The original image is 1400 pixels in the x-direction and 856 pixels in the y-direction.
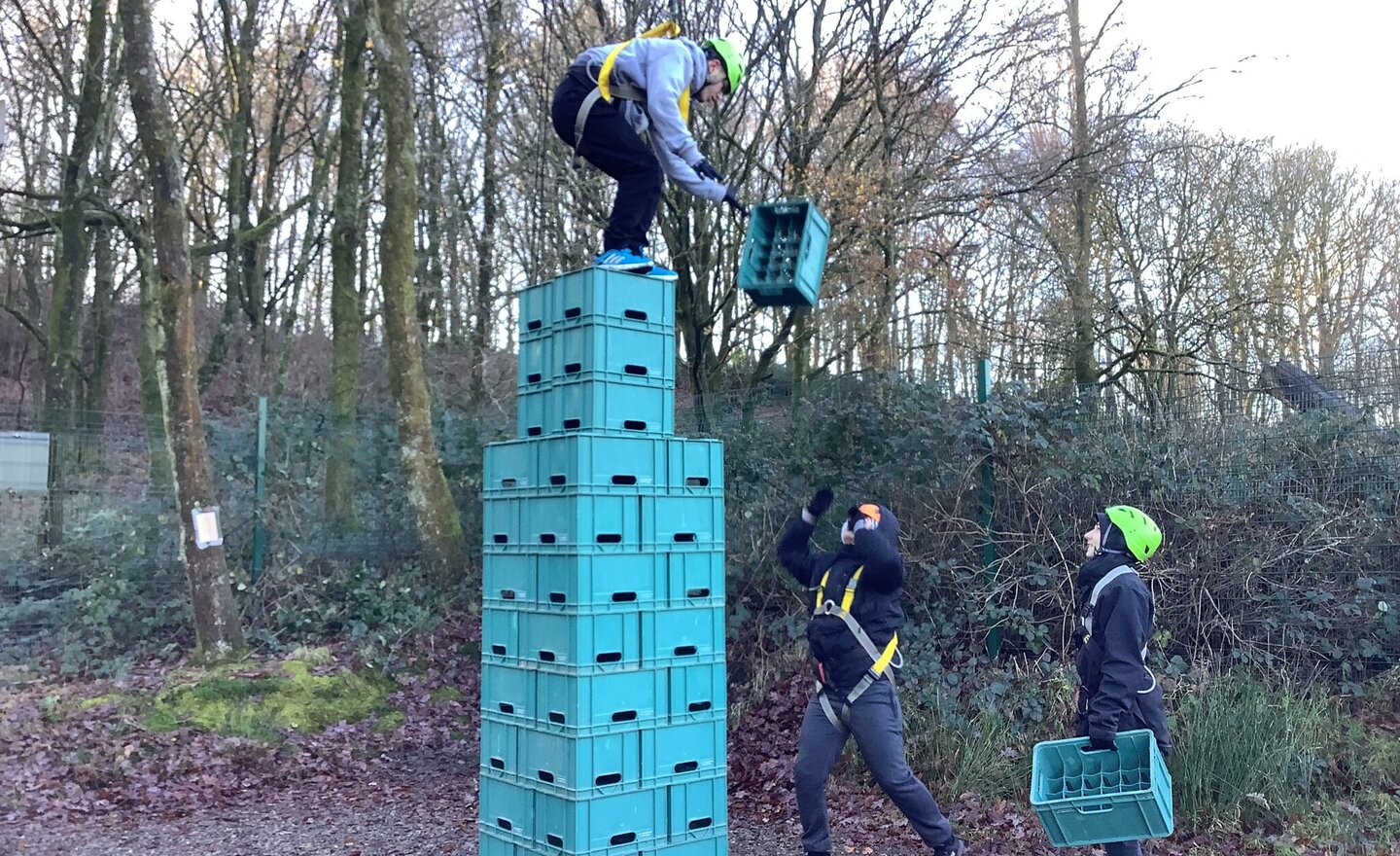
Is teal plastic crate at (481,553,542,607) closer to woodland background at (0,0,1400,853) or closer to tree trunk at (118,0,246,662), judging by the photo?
woodland background at (0,0,1400,853)

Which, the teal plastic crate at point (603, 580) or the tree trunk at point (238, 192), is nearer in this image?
the teal plastic crate at point (603, 580)

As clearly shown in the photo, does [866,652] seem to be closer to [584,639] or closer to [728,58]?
[584,639]

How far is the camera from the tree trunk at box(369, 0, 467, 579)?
424 inches

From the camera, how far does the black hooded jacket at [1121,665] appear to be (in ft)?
15.8

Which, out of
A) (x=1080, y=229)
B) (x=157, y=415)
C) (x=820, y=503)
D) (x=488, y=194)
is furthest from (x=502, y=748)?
(x=1080, y=229)

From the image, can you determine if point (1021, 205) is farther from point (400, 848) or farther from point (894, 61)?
point (400, 848)

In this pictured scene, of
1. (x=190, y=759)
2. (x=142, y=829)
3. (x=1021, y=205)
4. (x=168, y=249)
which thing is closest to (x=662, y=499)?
(x=142, y=829)

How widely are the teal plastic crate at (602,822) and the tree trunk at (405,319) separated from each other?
6.41 m

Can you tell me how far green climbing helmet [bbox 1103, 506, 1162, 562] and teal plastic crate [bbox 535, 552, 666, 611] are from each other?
7.38 ft

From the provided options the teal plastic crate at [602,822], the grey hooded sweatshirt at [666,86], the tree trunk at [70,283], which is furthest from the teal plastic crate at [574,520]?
the tree trunk at [70,283]

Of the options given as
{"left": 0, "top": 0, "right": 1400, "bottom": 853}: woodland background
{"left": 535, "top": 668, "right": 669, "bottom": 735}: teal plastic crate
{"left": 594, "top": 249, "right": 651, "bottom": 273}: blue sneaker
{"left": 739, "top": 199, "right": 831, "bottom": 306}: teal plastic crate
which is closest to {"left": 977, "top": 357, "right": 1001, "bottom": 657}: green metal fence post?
{"left": 0, "top": 0, "right": 1400, "bottom": 853}: woodland background

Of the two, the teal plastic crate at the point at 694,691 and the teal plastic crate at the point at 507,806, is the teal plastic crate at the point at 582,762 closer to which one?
the teal plastic crate at the point at 507,806

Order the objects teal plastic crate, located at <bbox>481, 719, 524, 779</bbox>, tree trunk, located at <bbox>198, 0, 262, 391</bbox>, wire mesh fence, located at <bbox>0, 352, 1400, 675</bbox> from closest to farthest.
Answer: teal plastic crate, located at <bbox>481, 719, 524, 779</bbox> < wire mesh fence, located at <bbox>0, 352, 1400, 675</bbox> < tree trunk, located at <bbox>198, 0, 262, 391</bbox>

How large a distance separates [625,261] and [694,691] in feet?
6.95
